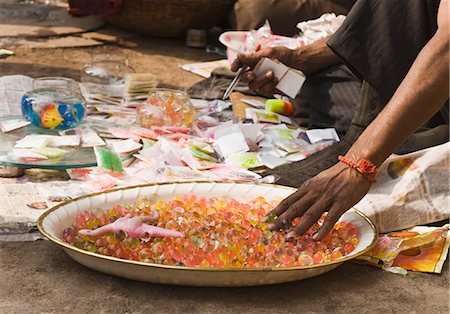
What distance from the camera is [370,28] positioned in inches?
105

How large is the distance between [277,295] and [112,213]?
462 millimetres

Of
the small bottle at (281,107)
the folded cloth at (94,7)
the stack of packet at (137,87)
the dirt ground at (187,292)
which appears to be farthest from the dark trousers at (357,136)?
the folded cloth at (94,7)

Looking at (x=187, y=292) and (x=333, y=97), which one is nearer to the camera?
(x=187, y=292)

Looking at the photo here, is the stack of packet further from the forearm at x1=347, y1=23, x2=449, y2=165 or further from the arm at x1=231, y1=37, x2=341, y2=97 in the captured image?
the forearm at x1=347, y1=23, x2=449, y2=165

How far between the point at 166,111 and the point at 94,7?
1.96m

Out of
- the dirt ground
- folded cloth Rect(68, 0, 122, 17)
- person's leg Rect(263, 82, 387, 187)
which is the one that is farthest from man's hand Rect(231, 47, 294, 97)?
folded cloth Rect(68, 0, 122, 17)

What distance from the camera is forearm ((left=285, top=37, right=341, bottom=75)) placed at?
325cm

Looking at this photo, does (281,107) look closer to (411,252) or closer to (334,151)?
(334,151)

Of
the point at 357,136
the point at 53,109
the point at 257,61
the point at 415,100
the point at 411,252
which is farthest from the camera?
the point at 257,61

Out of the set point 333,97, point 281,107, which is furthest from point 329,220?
point 281,107

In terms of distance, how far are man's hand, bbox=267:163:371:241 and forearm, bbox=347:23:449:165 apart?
62mm

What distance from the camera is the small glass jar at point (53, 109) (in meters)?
3.05

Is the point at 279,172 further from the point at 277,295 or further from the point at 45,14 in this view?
the point at 45,14

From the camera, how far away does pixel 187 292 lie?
77.5 inches
